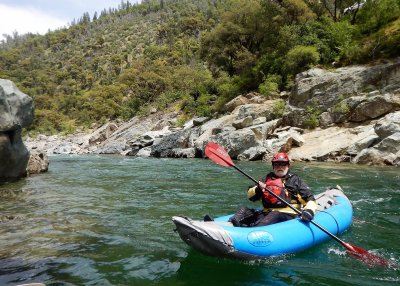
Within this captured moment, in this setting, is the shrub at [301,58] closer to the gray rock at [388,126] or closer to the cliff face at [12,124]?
the gray rock at [388,126]

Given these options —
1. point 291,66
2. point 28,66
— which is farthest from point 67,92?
point 291,66

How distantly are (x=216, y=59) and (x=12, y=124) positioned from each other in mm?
23042

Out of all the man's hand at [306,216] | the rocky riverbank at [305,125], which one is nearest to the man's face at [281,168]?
the man's hand at [306,216]

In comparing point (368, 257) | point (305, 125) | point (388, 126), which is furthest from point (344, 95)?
point (368, 257)

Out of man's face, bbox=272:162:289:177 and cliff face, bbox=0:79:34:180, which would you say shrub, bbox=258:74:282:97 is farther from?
man's face, bbox=272:162:289:177

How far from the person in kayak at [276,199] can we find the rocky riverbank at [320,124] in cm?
915

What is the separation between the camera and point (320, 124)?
18.6m

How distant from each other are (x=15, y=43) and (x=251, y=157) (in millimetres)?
142953

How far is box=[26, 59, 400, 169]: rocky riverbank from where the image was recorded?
567 inches

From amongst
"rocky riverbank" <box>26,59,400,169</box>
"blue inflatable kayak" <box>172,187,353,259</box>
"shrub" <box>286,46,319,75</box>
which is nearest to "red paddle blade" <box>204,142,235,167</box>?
"blue inflatable kayak" <box>172,187,353,259</box>

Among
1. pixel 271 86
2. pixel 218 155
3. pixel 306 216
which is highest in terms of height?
pixel 271 86

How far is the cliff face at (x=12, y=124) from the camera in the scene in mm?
9680

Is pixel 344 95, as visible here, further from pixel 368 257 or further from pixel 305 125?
pixel 368 257

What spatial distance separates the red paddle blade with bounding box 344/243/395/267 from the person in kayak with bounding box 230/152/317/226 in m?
0.65
